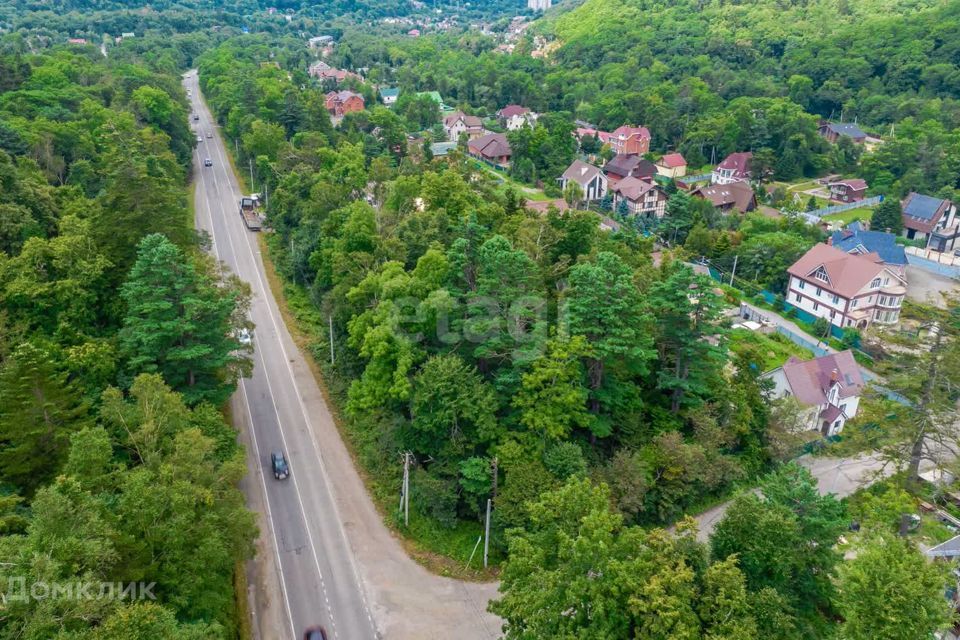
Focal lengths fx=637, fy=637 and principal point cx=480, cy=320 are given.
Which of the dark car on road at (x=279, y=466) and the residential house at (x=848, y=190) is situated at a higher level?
the dark car on road at (x=279, y=466)

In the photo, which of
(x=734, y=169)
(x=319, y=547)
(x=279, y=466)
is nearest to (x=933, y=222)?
(x=734, y=169)

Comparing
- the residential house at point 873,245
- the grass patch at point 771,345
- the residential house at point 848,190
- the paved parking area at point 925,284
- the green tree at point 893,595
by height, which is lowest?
the paved parking area at point 925,284

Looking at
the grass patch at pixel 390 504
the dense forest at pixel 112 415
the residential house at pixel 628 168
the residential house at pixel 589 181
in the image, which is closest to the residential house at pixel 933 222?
the residential house at pixel 628 168

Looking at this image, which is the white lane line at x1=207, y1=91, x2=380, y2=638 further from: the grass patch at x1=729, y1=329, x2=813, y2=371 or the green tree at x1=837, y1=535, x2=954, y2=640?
the grass patch at x1=729, y1=329, x2=813, y2=371

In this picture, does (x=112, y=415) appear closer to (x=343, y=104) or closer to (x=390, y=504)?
(x=390, y=504)

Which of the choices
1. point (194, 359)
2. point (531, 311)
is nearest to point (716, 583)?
point (531, 311)

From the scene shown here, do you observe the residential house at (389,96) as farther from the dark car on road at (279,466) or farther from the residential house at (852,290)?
the dark car on road at (279,466)

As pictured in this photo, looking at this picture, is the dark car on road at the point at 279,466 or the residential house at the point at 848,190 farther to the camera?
the residential house at the point at 848,190

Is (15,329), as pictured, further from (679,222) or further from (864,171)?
(864,171)
